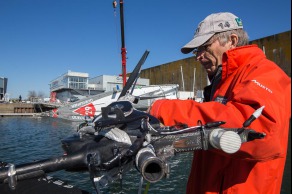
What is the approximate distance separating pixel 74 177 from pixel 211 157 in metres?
5.99

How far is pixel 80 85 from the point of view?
69.9 metres

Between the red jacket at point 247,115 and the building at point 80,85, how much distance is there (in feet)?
175

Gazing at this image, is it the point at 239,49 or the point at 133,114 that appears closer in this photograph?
the point at 133,114

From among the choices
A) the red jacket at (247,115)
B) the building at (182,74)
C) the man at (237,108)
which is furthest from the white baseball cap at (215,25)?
the building at (182,74)

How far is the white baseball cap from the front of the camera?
224 cm

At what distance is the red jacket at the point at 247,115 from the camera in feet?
4.42

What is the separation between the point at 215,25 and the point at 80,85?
232 ft

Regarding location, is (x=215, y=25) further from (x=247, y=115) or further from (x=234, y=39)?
(x=247, y=115)

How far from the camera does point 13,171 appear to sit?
1.26m

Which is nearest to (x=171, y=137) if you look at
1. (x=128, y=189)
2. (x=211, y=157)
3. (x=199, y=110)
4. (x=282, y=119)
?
(x=199, y=110)

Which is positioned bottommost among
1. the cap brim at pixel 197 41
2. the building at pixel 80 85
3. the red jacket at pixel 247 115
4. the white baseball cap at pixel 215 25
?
the red jacket at pixel 247 115

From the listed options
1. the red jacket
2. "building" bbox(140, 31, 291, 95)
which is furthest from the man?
"building" bbox(140, 31, 291, 95)

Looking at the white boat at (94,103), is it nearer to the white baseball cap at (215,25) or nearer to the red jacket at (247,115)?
the white baseball cap at (215,25)

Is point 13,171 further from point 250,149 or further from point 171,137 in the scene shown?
point 250,149
